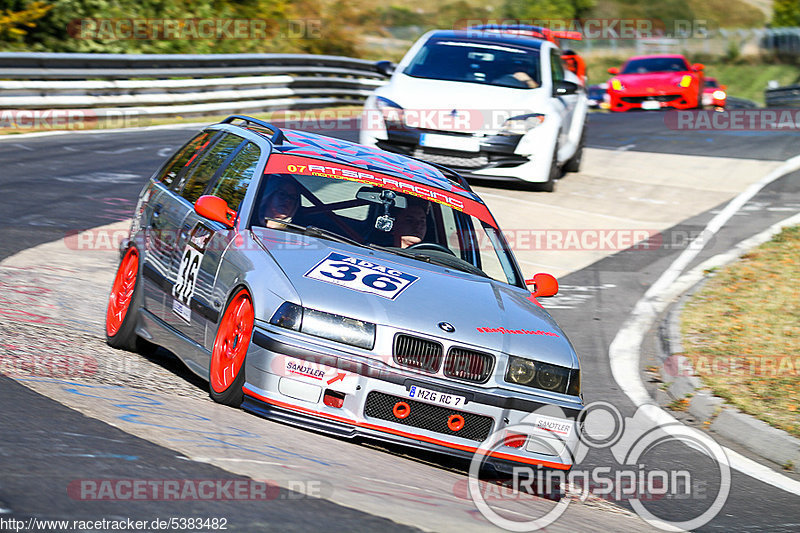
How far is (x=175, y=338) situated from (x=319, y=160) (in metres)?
1.40

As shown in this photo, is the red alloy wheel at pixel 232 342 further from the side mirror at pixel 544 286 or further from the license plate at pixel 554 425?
the side mirror at pixel 544 286

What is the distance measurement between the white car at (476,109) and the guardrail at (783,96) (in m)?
21.4

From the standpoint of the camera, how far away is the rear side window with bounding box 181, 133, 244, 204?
714 centimetres

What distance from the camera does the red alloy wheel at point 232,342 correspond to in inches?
223

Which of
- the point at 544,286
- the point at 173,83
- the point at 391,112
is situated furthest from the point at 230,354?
the point at 173,83

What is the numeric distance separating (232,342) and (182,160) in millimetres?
2294

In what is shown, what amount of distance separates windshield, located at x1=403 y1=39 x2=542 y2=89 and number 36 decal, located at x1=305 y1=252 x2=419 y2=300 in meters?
8.55

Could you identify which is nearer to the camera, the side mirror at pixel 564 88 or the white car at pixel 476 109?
the white car at pixel 476 109

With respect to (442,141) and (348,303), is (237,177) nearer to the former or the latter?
(348,303)

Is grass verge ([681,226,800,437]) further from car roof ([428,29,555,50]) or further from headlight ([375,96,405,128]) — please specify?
car roof ([428,29,555,50])

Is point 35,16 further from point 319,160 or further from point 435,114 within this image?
point 319,160

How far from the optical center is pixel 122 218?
11.7m

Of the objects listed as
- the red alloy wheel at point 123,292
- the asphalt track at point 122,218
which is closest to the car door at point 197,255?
the red alloy wheel at point 123,292

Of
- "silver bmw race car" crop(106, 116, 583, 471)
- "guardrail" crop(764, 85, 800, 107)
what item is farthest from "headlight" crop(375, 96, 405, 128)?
"guardrail" crop(764, 85, 800, 107)
